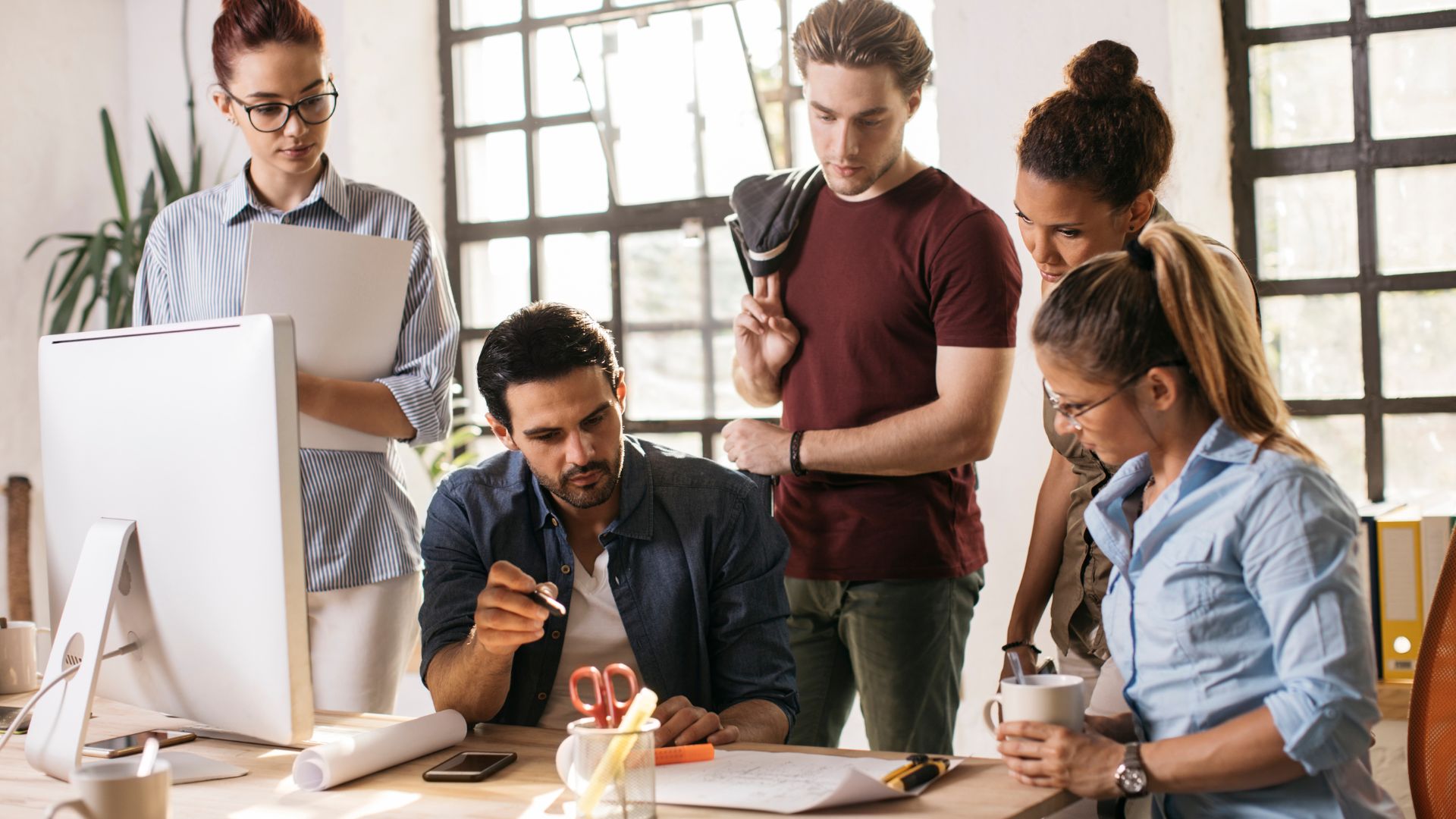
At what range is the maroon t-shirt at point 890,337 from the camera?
210 cm

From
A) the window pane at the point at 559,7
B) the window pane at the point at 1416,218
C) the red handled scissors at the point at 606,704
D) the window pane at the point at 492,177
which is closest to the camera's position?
the red handled scissors at the point at 606,704

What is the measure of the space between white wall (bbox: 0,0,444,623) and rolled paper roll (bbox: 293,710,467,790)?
2439mm

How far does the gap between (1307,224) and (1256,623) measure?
191cm

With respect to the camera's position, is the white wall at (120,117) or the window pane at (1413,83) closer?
the window pane at (1413,83)

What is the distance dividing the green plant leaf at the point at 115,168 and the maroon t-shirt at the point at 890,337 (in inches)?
89.9

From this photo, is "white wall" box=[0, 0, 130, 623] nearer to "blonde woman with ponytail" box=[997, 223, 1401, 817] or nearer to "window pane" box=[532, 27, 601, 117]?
"window pane" box=[532, 27, 601, 117]

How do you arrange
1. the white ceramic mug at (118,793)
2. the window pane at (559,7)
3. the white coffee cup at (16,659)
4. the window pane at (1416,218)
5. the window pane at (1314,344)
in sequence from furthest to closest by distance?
the window pane at (559,7)
the window pane at (1314,344)
the window pane at (1416,218)
the white coffee cup at (16,659)
the white ceramic mug at (118,793)

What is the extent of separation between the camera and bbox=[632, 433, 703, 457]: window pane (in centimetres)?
369

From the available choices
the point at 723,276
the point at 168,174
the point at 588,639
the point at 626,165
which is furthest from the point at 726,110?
the point at 588,639

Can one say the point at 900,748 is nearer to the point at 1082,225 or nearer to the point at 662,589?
the point at 662,589

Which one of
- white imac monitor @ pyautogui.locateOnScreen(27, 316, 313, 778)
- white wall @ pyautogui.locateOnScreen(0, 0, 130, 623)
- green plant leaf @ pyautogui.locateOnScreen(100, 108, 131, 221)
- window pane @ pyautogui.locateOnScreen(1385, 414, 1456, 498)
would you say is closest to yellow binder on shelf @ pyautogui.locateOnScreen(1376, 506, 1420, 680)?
window pane @ pyautogui.locateOnScreen(1385, 414, 1456, 498)

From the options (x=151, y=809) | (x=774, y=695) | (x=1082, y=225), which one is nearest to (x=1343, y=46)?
(x=1082, y=225)

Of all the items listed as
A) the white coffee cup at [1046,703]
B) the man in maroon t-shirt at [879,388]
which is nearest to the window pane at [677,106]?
the man in maroon t-shirt at [879,388]

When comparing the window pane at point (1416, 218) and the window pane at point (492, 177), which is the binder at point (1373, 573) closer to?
the window pane at point (1416, 218)
